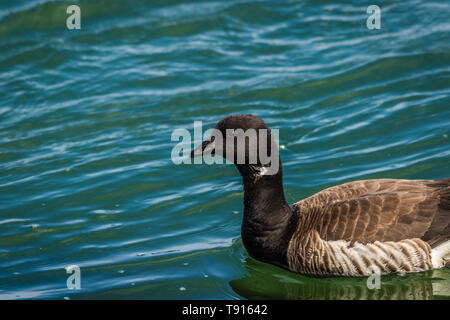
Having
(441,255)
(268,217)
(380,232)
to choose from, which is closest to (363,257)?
(380,232)

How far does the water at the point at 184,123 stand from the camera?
7547 millimetres

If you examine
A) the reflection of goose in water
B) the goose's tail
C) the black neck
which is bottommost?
the reflection of goose in water

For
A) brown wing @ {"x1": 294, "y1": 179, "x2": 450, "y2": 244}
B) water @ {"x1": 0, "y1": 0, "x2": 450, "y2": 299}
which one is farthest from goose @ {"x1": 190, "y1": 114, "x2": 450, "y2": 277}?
water @ {"x1": 0, "y1": 0, "x2": 450, "y2": 299}

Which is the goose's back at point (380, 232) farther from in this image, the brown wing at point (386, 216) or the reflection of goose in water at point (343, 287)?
the reflection of goose in water at point (343, 287)

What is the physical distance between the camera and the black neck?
23.6 feet

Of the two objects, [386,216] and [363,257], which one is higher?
[386,216]

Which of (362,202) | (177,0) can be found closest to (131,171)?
(362,202)

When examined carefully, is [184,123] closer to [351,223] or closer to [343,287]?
[351,223]

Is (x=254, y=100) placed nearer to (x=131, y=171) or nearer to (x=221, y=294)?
(x=131, y=171)

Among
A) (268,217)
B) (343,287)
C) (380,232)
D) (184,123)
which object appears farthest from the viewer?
(184,123)

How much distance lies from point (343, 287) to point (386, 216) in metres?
0.90

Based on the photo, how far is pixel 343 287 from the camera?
691 cm

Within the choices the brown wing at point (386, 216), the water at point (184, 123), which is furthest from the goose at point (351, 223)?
the water at point (184, 123)

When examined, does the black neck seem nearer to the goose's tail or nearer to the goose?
the goose
